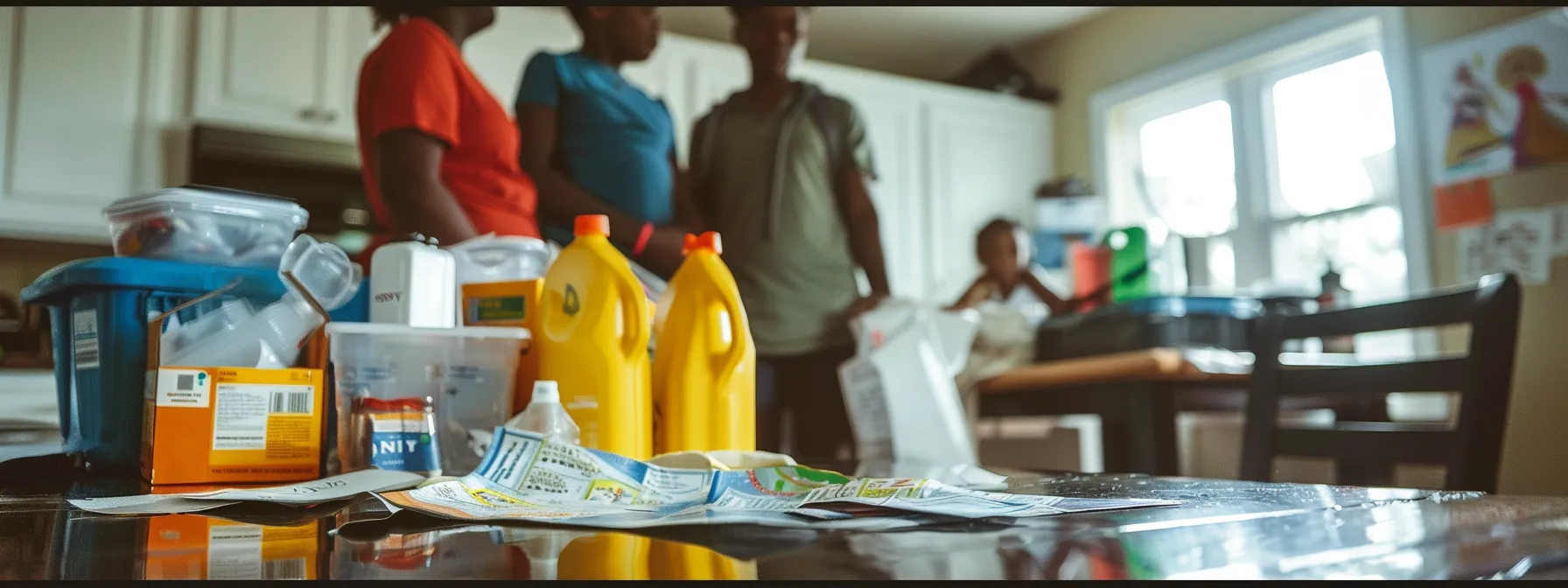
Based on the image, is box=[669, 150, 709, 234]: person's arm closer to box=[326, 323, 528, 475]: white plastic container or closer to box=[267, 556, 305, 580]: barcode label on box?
box=[326, 323, 528, 475]: white plastic container

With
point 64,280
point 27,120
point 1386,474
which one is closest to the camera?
point 64,280

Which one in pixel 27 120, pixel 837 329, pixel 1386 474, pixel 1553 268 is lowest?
pixel 1386 474

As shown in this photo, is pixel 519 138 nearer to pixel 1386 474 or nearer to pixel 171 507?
pixel 171 507

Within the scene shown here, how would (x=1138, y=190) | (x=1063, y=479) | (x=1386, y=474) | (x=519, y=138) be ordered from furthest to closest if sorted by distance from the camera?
1. (x=1138, y=190)
2. (x=1386, y=474)
3. (x=519, y=138)
4. (x=1063, y=479)

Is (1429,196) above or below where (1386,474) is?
above

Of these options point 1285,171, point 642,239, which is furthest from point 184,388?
→ point 1285,171

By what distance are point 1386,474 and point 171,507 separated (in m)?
2.18

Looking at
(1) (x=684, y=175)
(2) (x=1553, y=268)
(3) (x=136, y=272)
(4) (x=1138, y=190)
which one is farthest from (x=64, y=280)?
(4) (x=1138, y=190)

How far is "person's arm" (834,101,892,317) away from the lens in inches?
67.7

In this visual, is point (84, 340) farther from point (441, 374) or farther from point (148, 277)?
point (441, 374)

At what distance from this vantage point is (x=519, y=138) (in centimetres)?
150

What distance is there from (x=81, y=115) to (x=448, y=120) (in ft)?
5.78

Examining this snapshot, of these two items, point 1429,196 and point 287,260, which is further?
point 1429,196

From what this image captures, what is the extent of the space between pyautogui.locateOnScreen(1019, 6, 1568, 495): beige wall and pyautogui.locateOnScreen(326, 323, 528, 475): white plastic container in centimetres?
261
